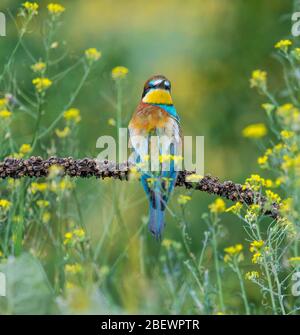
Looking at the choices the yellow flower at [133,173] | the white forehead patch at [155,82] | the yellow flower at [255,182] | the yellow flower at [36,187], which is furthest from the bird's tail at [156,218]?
the white forehead patch at [155,82]

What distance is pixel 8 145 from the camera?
448 centimetres

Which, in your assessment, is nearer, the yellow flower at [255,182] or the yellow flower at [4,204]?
the yellow flower at [255,182]

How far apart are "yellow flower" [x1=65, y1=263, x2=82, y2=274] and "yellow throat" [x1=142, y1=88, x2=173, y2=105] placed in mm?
1472

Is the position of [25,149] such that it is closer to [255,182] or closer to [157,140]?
[157,140]

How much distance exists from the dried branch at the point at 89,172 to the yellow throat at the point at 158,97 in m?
1.41

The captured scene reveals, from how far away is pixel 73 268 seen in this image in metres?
3.26

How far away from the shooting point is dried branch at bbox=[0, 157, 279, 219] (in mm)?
3262

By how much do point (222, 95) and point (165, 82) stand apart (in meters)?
2.52

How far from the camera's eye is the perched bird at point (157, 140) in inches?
140

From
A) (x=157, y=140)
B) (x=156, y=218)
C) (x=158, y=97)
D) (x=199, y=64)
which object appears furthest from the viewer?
(x=199, y=64)

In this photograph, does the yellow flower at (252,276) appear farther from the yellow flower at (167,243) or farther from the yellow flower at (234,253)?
the yellow flower at (167,243)

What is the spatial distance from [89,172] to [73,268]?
0.34 m

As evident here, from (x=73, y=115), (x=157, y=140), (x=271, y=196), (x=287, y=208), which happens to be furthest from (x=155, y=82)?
(x=287, y=208)
